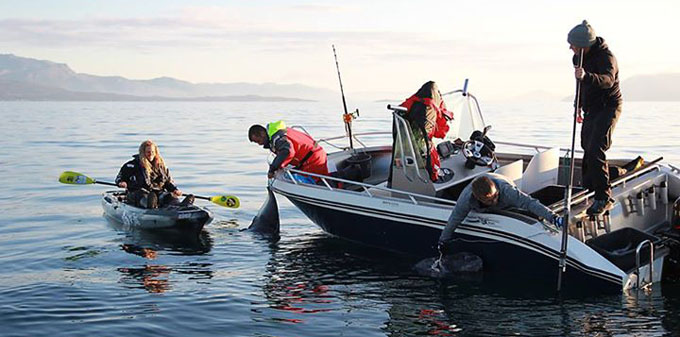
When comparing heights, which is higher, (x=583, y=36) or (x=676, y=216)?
(x=583, y=36)

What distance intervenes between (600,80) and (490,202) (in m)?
1.63

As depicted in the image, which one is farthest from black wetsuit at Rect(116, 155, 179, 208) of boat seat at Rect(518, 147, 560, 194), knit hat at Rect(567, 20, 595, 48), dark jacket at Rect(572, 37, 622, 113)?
knit hat at Rect(567, 20, 595, 48)

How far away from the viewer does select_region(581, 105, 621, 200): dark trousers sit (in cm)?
880

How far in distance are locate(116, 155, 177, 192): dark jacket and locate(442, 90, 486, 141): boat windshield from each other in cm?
428

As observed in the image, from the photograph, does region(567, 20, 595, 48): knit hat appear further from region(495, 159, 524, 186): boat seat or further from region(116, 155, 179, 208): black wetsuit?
region(116, 155, 179, 208): black wetsuit

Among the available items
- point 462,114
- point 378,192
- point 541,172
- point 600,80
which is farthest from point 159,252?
point 600,80

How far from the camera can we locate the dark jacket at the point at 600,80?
8.61 meters

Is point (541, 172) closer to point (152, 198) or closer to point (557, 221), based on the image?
point (557, 221)

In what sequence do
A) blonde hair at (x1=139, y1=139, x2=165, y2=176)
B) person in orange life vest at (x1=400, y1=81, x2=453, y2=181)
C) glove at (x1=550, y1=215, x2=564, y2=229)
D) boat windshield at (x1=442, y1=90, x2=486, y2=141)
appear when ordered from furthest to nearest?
blonde hair at (x1=139, y1=139, x2=165, y2=176)
boat windshield at (x1=442, y1=90, x2=486, y2=141)
person in orange life vest at (x1=400, y1=81, x2=453, y2=181)
glove at (x1=550, y1=215, x2=564, y2=229)

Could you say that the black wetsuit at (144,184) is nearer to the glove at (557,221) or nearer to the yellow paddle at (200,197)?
the yellow paddle at (200,197)

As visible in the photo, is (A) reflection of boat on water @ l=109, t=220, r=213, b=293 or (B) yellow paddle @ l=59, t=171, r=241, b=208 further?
(B) yellow paddle @ l=59, t=171, r=241, b=208

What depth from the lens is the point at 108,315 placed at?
8.22m

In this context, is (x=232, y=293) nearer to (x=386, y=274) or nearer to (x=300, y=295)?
(x=300, y=295)

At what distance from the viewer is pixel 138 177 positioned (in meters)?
12.6
